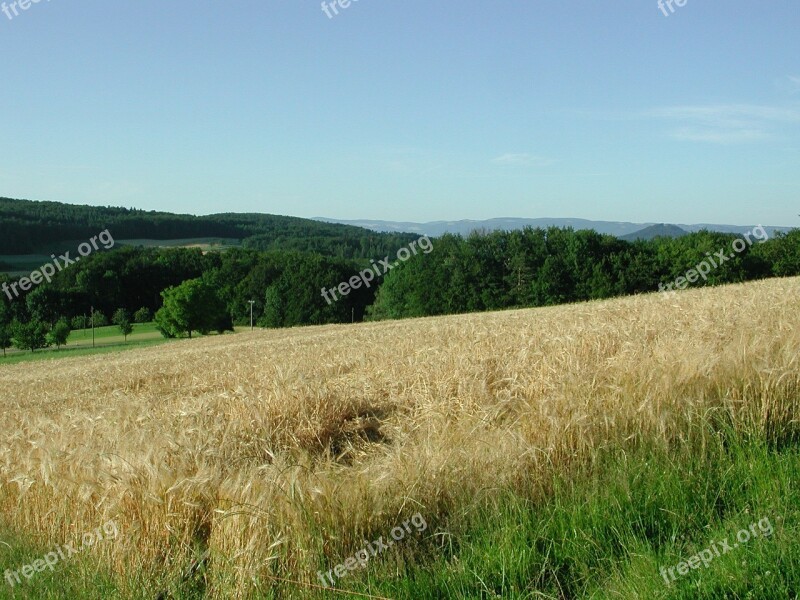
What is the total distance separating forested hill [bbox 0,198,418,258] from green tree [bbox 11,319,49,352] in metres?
60.9

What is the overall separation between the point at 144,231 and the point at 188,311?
91.1 meters

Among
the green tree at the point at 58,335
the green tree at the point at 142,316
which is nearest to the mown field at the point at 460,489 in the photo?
the green tree at the point at 58,335

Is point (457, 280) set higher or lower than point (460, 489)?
lower

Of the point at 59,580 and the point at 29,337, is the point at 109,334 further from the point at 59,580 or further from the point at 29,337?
the point at 59,580

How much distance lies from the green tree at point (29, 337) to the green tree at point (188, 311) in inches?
523

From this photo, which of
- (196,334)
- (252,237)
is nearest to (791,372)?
(196,334)

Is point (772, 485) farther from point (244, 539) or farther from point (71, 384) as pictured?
point (71, 384)

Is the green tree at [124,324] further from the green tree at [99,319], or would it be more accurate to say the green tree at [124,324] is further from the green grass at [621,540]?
the green grass at [621,540]

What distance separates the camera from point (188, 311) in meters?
81.1

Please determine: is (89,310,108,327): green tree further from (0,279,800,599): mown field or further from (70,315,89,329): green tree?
(0,279,800,599): mown field

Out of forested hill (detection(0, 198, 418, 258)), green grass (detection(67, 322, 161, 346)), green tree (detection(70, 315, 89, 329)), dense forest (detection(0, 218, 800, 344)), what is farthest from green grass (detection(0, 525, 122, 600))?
forested hill (detection(0, 198, 418, 258))

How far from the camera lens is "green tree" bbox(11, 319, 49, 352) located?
74938 mm

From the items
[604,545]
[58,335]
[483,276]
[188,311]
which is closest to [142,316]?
[188,311]

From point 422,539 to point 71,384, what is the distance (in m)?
17.1
